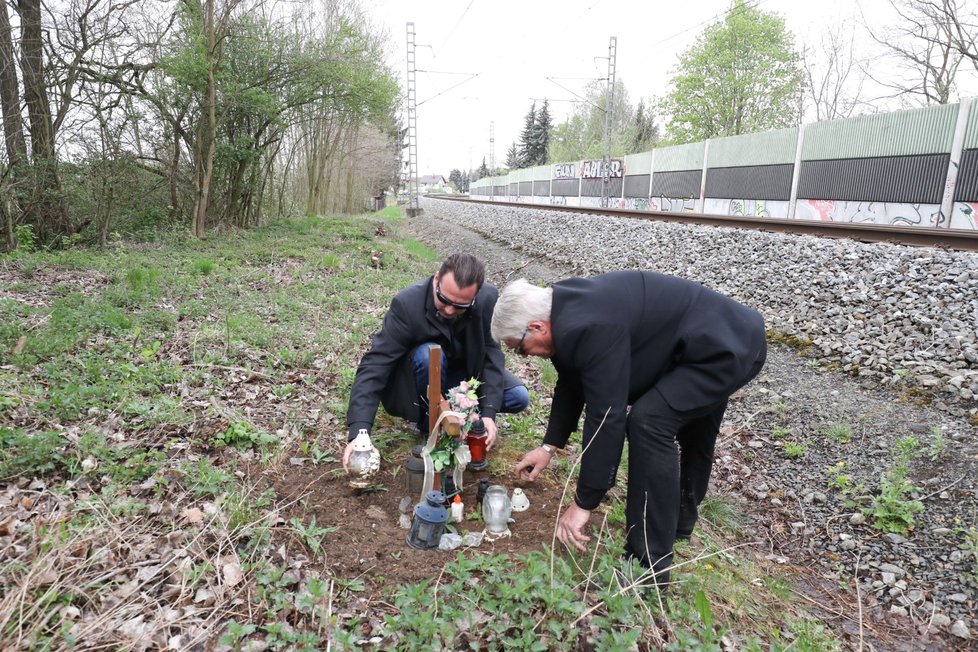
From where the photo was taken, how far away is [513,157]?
74812 millimetres

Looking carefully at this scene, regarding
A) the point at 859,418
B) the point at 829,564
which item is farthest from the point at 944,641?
the point at 859,418

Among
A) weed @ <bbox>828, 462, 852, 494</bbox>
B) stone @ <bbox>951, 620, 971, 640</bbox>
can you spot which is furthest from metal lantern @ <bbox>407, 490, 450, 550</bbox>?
weed @ <bbox>828, 462, 852, 494</bbox>

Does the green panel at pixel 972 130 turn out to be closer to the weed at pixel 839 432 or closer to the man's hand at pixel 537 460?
the weed at pixel 839 432

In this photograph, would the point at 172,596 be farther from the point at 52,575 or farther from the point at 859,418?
the point at 859,418

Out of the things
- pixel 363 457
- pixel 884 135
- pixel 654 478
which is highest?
pixel 884 135

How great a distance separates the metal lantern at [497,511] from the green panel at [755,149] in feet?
66.3

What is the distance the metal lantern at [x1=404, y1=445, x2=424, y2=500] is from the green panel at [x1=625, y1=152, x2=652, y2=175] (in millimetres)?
27569

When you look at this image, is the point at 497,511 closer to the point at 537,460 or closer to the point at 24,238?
the point at 537,460

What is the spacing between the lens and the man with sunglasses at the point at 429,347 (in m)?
3.29

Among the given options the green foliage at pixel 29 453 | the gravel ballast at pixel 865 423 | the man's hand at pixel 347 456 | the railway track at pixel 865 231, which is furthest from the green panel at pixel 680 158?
the green foliage at pixel 29 453

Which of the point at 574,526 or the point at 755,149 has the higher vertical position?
the point at 755,149

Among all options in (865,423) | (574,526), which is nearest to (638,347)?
(574,526)

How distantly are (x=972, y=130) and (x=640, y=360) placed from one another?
1542 cm

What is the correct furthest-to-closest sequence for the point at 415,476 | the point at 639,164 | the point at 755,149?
the point at 639,164
the point at 755,149
the point at 415,476
